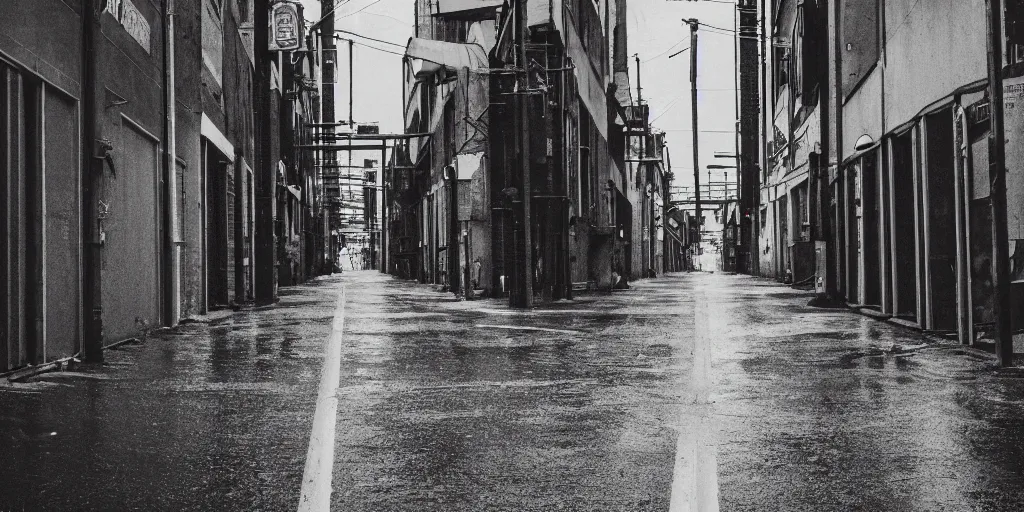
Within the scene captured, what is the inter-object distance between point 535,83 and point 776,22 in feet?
55.4

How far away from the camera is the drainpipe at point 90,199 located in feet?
28.4

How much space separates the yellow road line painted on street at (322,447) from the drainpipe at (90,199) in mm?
1920

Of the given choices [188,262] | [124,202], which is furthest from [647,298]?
[124,202]

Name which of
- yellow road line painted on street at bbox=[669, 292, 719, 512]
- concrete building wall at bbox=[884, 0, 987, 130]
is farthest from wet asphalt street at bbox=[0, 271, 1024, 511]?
concrete building wall at bbox=[884, 0, 987, 130]

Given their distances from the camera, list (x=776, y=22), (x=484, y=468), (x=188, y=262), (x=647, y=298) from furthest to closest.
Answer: (x=776, y=22) < (x=647, y=298) < (x=188, y=262) < (x=484, y=468)

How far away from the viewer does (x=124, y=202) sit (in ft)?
36.6

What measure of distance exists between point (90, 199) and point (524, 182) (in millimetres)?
9596

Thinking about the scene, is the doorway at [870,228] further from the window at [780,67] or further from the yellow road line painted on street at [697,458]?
the window at [780,67]

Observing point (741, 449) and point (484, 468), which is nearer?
point (484, 468)

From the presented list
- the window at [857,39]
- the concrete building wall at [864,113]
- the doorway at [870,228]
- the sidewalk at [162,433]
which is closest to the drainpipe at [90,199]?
the sidewalk at [162,433]

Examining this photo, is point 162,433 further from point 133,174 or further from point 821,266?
point 821,266

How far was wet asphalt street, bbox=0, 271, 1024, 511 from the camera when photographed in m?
3.99

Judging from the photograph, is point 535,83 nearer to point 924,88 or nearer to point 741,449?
point 924,88

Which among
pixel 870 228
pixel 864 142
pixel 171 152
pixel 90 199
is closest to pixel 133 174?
pixel 171 152
